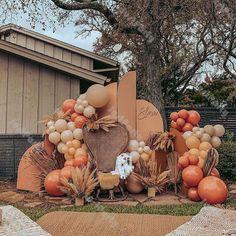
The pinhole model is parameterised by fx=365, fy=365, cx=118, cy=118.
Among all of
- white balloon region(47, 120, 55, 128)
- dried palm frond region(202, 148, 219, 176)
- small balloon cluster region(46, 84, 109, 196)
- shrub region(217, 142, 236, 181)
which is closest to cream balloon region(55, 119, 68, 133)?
small balloon cluster region(46, 84, 109, 196)

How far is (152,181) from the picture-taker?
599 cm

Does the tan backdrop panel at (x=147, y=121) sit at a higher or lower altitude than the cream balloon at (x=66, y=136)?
higher

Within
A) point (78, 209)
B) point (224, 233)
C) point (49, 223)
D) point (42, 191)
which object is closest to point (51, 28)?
point (42, 191)

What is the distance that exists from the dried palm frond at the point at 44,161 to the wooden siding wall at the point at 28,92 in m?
2.15

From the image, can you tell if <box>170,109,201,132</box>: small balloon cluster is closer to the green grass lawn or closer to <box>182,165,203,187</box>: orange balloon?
<box>182,165,203,187</box>: orange balloon

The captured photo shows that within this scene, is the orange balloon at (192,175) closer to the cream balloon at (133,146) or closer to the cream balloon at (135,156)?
the cream balloon at (135,156)

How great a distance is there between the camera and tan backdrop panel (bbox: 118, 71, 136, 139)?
646 centimetres

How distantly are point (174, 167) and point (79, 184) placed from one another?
1717 mm

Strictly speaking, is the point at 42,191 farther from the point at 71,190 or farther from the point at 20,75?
the point at 20,75

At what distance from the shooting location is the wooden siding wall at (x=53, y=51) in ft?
36.4

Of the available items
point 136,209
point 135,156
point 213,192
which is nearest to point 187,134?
point 135,156

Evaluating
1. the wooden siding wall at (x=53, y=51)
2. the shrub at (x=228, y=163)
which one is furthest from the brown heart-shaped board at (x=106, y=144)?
the wooden siding wall at (x=53, y=51)

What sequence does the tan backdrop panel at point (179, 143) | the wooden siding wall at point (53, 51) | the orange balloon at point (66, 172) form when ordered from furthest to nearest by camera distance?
the wooden siding wall at point (53, 51), the tan backdrop panel at point (179, 143), the orange balloon at point (66, 172)

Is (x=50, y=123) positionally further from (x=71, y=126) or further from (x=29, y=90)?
(x=29, y=90)
